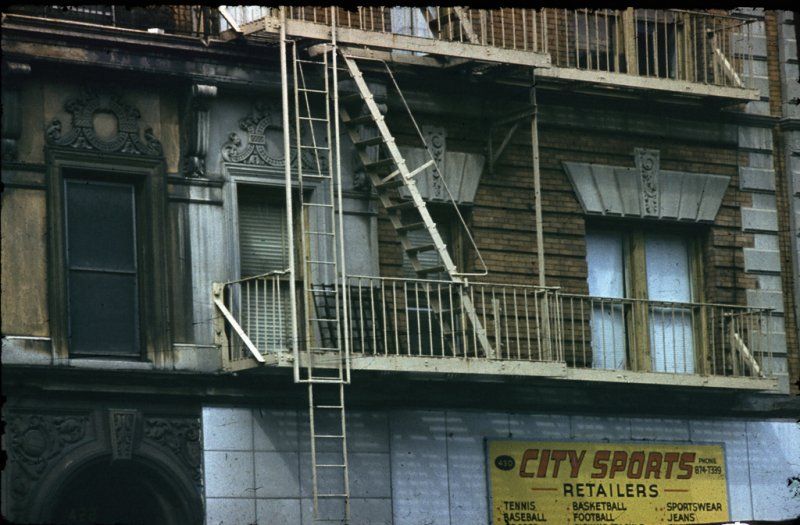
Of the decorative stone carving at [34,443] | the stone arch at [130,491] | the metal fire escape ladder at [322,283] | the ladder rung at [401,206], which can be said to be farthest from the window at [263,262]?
the decorative stone carving at [34,443]

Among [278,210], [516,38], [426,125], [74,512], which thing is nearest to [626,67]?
[516,38]

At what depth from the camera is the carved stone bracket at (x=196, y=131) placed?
20.3 metres

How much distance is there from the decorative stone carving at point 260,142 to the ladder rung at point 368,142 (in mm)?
648

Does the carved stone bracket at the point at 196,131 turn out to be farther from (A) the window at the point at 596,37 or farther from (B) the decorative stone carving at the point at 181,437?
(A) the window at the point at 596,37

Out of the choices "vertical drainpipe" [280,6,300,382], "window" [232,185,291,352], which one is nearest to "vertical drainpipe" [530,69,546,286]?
"window" [232,185,291,352]

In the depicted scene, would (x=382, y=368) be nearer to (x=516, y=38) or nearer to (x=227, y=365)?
(x=227, y=365)

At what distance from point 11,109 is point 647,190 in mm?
8282

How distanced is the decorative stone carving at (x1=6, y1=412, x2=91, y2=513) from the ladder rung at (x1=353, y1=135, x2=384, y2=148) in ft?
14.8

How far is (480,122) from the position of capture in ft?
74.1

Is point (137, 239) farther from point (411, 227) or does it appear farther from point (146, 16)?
point (411, 227)

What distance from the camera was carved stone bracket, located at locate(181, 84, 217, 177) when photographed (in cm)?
2027

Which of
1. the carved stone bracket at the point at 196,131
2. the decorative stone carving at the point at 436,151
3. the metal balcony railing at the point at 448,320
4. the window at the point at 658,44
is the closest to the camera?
the carved stone bracket at the point at 196,131

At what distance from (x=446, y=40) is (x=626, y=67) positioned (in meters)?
3.17

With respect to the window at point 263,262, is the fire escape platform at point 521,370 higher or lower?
lower
